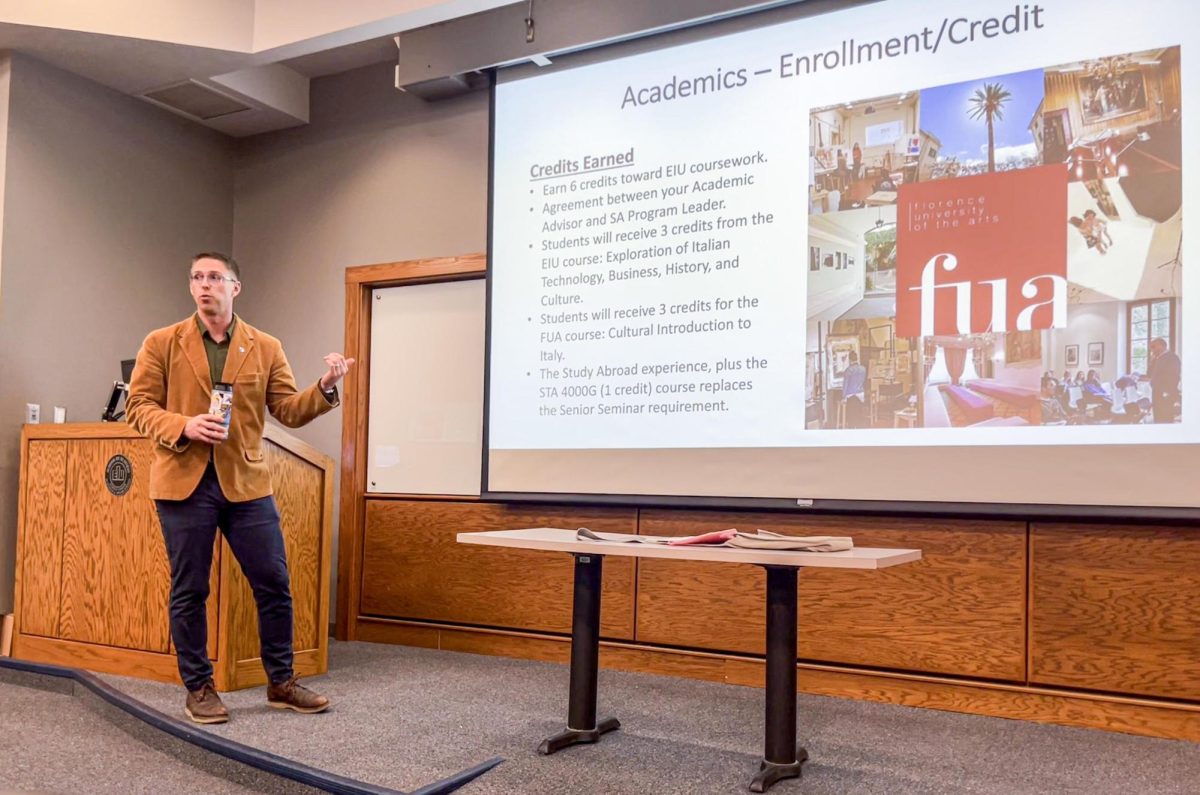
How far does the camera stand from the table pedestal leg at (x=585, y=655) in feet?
9.51

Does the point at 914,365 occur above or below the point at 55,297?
below

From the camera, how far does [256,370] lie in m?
3.28

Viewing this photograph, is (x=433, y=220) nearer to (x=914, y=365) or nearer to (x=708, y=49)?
(x=708, y=49)

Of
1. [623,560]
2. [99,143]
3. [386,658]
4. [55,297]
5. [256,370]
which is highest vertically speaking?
[99,143]

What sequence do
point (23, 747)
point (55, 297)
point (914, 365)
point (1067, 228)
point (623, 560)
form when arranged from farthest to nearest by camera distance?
1. point (55, 297)
2. point (623, 560)
3. point (914, 365)
4. point (1067, 228)
5. point (23, 747)

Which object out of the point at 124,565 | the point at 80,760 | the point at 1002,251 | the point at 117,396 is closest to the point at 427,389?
the point at 117,396

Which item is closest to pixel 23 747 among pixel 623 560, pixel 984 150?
pixel 623 560

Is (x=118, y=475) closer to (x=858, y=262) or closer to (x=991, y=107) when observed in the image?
(x=858, y=262)

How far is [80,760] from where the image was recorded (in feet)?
9.08

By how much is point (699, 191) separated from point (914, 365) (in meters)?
1.07

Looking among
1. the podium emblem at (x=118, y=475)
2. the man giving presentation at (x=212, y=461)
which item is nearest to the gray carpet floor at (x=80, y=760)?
the man giving presentation at (x=212, y=461)

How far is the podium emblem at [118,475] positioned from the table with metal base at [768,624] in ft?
5.55

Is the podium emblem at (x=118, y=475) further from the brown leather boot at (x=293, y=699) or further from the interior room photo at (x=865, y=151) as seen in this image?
the interior room photo at (x=865, y=151)

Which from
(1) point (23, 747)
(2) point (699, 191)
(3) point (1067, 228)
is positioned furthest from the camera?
(2) point (699, 191)
